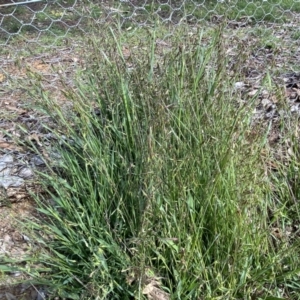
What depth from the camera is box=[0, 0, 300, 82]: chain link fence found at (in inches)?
153

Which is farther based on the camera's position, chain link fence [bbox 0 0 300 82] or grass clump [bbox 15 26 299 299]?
chain link fence [bbox 0 0 300 82]

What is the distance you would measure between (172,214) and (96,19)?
7.45 feet

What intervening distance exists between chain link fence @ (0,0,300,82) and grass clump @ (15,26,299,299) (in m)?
1.74

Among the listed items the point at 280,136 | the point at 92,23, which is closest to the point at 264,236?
the point at 280,136

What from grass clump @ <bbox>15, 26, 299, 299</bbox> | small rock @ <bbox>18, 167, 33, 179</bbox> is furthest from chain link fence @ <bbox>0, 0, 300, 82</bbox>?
grass clump @ <bbox>15, 26, 299, 299</bbox>

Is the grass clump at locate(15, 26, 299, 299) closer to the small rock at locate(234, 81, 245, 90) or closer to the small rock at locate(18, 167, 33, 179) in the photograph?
the small rock at locate(234, 81, 245, 90)

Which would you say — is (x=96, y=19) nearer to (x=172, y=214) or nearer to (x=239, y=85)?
(x=239, y=85)

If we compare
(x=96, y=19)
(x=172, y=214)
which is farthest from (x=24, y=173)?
(x=96, y=19)

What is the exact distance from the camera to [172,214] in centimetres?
184

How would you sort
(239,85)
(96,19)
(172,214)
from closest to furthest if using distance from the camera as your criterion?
(172,214) → (239,85) → (96,19)

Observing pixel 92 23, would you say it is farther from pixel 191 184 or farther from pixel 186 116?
pixel 191 184

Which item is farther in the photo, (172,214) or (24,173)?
(24,173)

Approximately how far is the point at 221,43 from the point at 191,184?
1.94 feet

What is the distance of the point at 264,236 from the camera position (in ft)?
6.33
